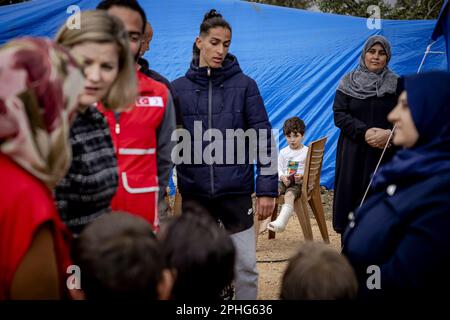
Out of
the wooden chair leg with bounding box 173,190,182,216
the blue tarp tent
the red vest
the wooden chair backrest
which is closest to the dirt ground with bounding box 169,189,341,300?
the wooden chair backrest

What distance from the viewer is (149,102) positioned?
2289mm

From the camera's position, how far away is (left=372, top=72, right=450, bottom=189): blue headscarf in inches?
67.7

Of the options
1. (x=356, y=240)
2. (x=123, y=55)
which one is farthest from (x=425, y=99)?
(x=123, y=55)

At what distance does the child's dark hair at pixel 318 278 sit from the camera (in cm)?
153

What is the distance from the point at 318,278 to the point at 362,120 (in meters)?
2.78

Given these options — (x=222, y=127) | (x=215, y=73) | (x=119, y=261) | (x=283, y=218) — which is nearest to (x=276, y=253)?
(x=283, y=218)

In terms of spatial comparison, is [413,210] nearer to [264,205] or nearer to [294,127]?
[264,205]

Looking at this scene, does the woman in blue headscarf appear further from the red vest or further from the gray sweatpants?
the gray sweatpants

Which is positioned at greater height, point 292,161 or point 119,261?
point 119,261

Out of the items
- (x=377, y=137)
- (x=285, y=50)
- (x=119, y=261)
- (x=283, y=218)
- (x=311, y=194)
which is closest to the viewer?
(x=119, y=261)

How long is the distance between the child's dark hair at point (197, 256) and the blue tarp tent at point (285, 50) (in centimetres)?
630

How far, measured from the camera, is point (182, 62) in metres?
7.70

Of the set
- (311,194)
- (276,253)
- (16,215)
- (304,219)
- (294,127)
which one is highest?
(16,215)

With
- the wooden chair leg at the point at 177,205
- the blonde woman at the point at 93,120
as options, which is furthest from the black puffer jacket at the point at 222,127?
the blonde woman at the point at 93,120
